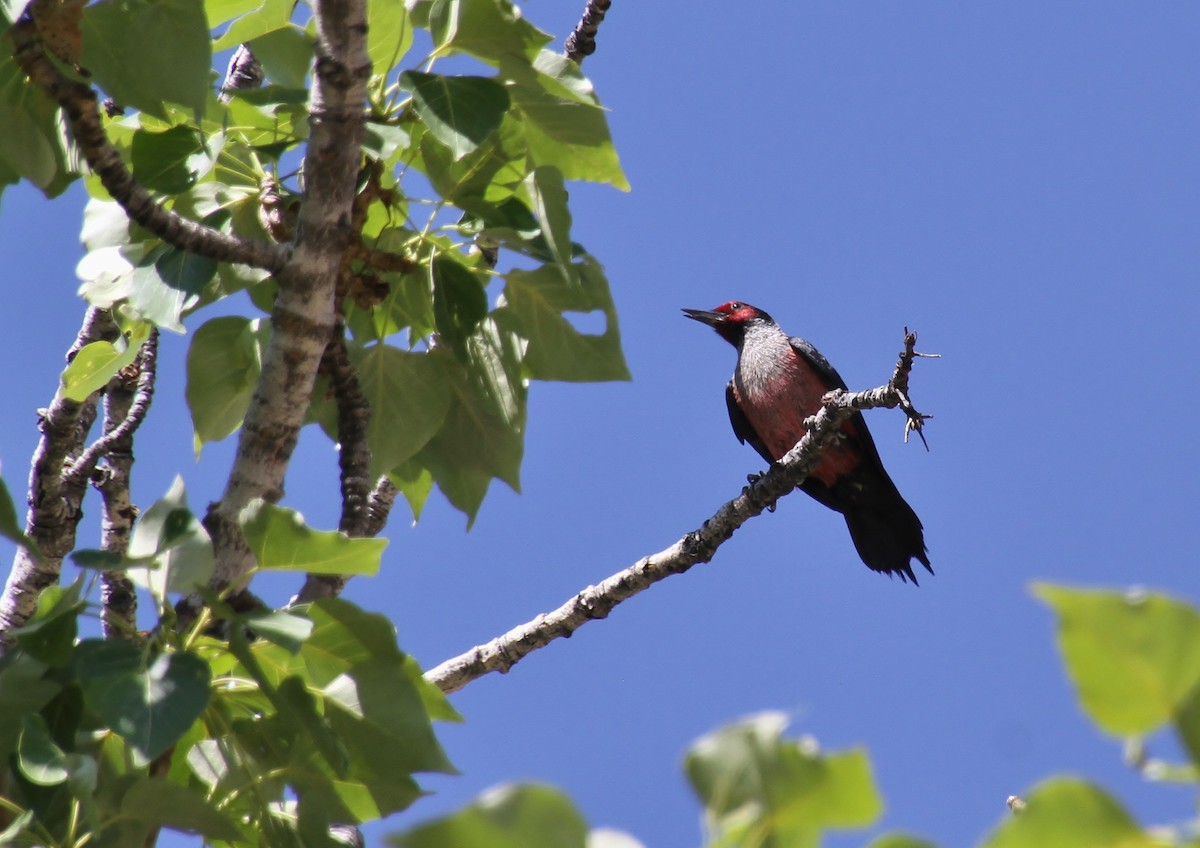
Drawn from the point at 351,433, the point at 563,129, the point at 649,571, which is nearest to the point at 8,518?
the point at 351,433

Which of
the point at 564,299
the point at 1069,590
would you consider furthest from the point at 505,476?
the point at 1069,590

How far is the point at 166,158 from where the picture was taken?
2723 millimetres

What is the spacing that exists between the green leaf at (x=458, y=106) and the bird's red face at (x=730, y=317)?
6.49m

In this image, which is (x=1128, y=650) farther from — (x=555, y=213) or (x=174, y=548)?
(x=555, y=213)

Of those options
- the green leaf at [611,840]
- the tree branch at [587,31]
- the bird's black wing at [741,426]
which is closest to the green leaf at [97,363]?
the tree branch at [587,31]

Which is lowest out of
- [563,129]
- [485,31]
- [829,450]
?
[563,129]

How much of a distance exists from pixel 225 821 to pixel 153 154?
5.07 ft

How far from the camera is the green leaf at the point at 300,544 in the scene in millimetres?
2000

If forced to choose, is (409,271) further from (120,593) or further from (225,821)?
(225,821)

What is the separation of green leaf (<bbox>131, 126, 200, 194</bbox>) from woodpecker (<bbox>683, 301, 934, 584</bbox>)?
14.7 ft

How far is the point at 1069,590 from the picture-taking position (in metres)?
0.70

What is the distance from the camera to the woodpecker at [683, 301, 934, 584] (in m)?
7.12

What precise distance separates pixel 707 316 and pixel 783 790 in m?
8.50

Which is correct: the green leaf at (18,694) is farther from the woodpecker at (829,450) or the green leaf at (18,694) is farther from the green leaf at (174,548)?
the woodpecker at (829,450)
